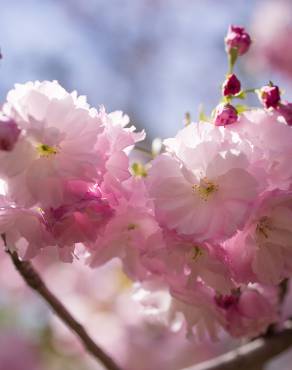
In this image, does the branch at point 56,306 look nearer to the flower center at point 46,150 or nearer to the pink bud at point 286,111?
the flower center at point 46,150

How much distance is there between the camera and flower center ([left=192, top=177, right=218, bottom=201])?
123 cm

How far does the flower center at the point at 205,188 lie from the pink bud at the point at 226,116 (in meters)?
0.11

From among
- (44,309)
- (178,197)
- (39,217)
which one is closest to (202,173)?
(178,197)

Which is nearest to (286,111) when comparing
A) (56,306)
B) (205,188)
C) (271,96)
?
(271,96)

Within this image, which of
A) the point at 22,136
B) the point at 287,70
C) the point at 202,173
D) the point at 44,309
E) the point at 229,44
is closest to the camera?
the point at 22,136

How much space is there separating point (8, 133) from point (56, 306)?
65cm

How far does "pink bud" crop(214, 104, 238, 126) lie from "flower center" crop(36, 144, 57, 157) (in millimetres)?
300

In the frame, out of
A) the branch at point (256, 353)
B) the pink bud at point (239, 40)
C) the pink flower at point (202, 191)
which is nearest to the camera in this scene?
the pink flower at point (202, 191)

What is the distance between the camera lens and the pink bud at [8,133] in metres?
1.07

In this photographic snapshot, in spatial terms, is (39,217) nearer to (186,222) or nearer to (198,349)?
(186,222)

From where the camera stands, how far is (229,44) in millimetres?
1503

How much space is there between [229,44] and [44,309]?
10.9 ft

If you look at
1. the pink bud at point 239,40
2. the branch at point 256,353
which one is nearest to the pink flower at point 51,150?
the pink bud at point 239,40

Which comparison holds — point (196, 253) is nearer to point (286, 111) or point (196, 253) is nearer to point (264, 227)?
point (264, 227)
